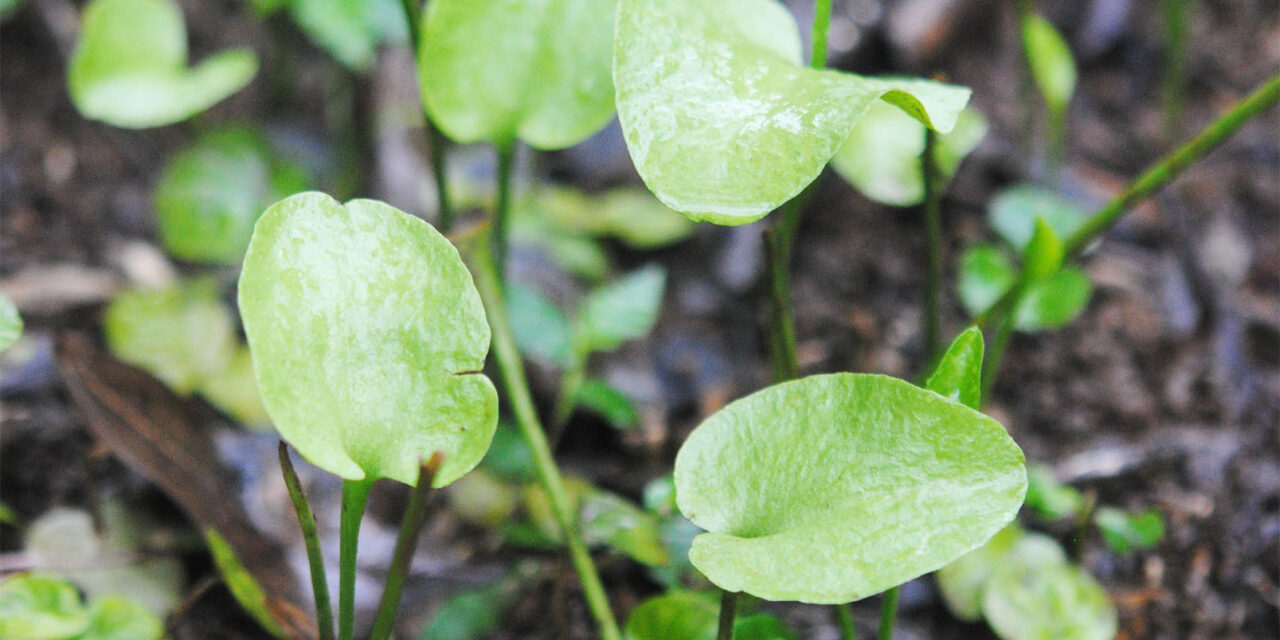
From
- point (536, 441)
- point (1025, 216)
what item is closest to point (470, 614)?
point (536, 441)

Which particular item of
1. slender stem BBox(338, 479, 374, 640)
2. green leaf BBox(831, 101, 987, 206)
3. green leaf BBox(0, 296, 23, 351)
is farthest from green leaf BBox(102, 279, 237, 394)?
green leaf BBox(831, 101, 987, 206)

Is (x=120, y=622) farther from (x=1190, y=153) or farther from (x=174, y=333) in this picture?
(x=1190, y=153)

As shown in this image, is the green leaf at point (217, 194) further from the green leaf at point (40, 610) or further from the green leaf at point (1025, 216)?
the green leaf at point (1025, 216)

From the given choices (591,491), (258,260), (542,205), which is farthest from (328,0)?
(258,260)

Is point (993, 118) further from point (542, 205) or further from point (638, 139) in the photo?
point (638, 139)

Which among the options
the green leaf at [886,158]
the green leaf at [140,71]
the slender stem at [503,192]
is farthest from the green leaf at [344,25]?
the green leaf at [886,158]
